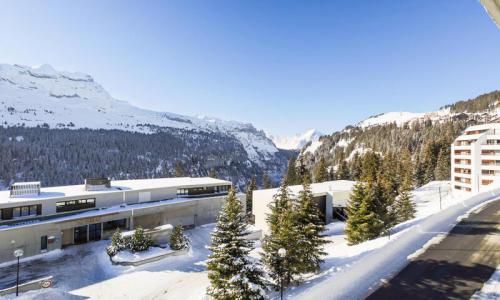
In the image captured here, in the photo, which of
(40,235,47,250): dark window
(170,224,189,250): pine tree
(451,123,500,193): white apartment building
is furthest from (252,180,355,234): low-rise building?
(451,123,500,193): white apartment building

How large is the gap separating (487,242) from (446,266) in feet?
23.5

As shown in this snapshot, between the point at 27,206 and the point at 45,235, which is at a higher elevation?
the point at 27,206

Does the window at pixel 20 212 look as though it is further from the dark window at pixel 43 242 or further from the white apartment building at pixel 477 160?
the white apartment building at pixel 477 160

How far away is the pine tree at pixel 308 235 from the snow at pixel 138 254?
722 inches

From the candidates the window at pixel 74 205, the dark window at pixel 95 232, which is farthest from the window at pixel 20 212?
the dark window at pixel 95 232

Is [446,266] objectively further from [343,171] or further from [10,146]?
[10,146]

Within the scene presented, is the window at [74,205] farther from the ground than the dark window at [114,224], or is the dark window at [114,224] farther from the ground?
the window at [74,205]

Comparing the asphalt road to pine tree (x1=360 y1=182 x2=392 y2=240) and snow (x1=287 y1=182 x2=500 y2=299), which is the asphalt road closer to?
snow (x1=287 y1=182 x2=500 y2=299)

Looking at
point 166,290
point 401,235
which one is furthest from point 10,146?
point 401,235

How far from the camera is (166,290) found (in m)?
25.7

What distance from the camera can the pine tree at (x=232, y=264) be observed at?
17.9 meters

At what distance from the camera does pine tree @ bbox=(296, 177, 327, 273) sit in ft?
72.7

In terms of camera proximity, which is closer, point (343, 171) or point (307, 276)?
point (307, 276)

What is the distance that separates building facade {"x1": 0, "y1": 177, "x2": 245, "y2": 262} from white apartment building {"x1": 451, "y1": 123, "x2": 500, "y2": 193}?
A: 63337mm
